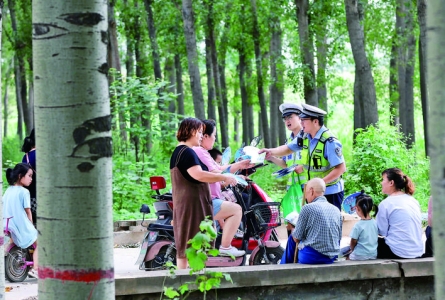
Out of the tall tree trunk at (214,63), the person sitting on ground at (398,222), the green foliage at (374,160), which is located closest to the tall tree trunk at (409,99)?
the tall tree trunk at (214,63)

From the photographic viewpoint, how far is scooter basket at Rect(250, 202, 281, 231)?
32.7 ft

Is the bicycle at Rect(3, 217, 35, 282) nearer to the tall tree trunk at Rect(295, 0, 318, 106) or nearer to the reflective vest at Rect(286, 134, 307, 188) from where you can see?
the reflective vest at Rect(286, 134, 307, 188)

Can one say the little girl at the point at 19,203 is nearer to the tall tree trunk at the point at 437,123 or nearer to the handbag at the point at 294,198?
the handbag at the point at 294,198

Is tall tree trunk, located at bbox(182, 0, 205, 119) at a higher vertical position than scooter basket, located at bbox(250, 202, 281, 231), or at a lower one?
higher

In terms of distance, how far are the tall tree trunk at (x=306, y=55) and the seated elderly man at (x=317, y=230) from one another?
1572 centimetres

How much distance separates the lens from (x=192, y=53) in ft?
80.3

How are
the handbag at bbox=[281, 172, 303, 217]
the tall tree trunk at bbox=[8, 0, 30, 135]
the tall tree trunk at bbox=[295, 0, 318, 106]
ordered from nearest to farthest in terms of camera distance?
the handbag at bbox=[281, 172, 303, 217] → the tall tree trunk at bbox=[295, 0, 318, 106] → the tall tree trunk at bbox=[8, 0, 30, 135]

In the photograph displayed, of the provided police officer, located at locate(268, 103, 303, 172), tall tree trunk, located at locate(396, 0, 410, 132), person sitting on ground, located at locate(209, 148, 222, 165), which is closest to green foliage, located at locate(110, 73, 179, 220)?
person sitting on ground, located at locate(209, 148, 222, 165)

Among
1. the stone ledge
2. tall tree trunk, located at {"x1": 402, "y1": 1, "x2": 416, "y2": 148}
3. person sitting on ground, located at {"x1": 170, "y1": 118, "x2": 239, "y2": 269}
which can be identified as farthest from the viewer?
tall tree trunk, located at {"x1": 402, "y1": 1, "x2": 416, "y2": 148}

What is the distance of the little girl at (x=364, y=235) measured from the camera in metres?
8.40

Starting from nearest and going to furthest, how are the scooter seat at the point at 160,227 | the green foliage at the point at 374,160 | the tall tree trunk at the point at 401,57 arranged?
the scooter seat at the point at 160,227, the green foliage at the point at 374,160, the tall tree trunk at the point at 401,57

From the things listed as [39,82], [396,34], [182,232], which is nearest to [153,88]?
[182,232]

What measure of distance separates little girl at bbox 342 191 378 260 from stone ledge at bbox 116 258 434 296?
1.35ft

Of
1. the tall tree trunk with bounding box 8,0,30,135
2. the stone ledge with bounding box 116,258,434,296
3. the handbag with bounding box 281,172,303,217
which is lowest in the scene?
the stone ledge with bounding box 116,258,434,296
